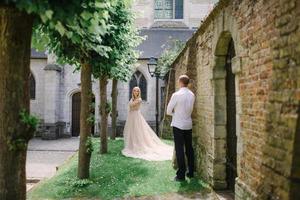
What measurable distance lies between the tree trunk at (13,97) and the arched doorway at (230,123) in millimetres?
3682

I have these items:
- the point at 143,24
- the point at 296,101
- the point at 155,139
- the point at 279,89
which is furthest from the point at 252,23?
the point at 143,24

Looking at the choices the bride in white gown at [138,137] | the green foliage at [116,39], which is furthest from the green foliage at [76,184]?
the bride in white gown at [138,137]

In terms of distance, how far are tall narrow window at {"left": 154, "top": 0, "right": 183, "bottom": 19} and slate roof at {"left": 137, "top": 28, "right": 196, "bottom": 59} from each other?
1308 millimetres

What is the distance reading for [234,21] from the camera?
5246 mm

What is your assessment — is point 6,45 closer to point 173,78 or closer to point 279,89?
point 279,89

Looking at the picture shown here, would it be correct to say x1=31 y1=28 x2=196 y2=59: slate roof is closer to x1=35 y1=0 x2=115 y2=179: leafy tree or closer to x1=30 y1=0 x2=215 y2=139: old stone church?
x1=30 y1=0 x2=215 y2=139: old stone church

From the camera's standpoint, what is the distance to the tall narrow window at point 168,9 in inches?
998

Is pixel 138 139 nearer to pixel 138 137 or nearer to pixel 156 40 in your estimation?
pixel 138 137

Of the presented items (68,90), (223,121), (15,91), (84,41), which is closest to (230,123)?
(223,121)

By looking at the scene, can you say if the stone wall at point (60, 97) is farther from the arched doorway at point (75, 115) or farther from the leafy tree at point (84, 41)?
the leafy tree at point (84, 41)

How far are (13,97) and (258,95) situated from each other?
8.96 ft

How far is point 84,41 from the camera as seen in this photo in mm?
4473

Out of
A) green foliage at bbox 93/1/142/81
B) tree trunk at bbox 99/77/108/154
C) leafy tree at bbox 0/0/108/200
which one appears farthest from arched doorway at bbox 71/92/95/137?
leafy tree at bbox 0/0/108/200

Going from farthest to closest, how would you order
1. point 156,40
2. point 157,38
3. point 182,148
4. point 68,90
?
point 157,38 → point 156,40 → point 68,90 → point 182,148
